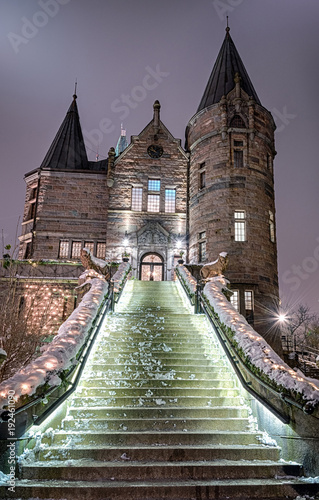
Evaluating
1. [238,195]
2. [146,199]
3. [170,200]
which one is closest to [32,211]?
[146,199]

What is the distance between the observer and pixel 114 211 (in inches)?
1089

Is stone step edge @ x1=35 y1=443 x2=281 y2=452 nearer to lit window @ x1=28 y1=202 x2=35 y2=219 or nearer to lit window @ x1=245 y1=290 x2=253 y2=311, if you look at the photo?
lit window @ x1=245 y1=290 x2=253 y2=311

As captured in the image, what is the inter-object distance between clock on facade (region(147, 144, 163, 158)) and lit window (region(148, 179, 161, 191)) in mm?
1886

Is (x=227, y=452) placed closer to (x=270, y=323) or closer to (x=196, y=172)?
(x=270, y=323)

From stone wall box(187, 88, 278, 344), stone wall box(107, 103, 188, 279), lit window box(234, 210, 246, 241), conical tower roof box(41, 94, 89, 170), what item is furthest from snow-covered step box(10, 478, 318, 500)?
conical tower roof box(41, 94, 89, 170)

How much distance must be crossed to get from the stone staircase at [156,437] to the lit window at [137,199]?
61.8ft

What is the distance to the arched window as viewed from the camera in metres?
26.6

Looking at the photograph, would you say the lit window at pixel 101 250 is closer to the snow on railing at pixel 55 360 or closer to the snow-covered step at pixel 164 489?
the snow on railing at pixel 55 360

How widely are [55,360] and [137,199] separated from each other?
72.8 feet

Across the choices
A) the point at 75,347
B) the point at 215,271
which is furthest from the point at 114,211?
the point at 75,347

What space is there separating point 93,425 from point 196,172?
22.8 metres

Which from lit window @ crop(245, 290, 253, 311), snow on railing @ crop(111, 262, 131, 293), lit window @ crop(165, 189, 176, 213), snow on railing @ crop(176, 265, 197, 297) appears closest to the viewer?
snow on railing @ crop(176, 265, 197, 297)

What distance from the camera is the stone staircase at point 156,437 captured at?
16.9 ft

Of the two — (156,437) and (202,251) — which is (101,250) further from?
(156,437)
